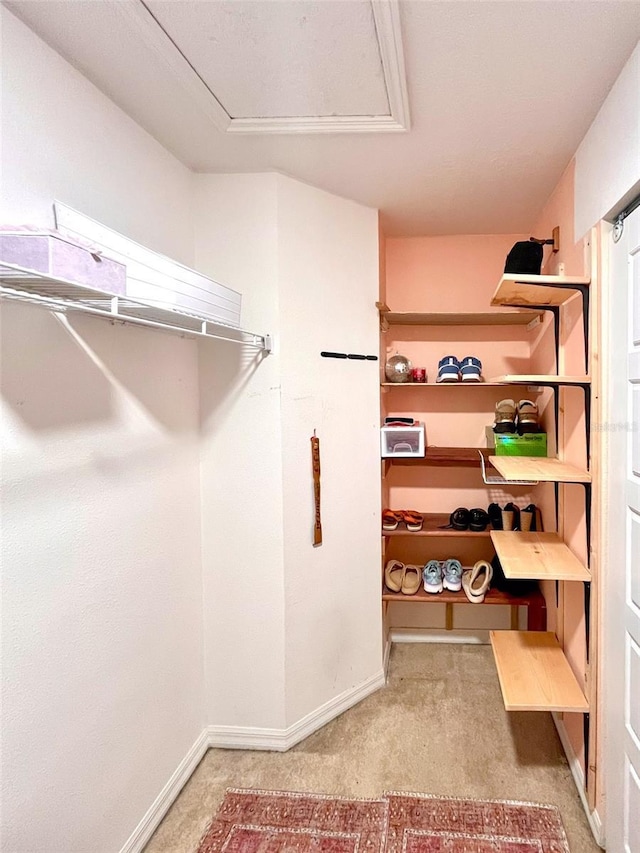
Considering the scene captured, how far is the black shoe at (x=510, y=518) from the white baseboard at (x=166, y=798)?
5.90 feet

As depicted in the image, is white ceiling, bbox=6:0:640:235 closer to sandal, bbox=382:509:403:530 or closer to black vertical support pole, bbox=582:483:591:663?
black vertical support pole, bbox=582:483:591:663

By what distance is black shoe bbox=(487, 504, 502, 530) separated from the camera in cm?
256

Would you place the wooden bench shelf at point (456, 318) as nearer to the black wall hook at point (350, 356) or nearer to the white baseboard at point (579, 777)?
the black wall hook at point (350, 356)

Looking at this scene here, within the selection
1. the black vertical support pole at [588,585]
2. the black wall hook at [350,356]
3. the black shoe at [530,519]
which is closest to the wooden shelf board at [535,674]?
the black vertical support pole at [588,585]

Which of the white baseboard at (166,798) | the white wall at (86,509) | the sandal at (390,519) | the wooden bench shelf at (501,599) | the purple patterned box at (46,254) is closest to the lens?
the purple patterned box at (46,254)

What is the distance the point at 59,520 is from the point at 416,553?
2.16 metres

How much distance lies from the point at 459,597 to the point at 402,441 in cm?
88

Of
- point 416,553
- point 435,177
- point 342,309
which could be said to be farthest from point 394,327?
point 416,553

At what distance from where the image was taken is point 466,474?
2.78m

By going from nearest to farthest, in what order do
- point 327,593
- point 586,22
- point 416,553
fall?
1. point 586,22
2. point 327,593
3. point 416,553

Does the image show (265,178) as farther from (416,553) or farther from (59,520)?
(416,553)

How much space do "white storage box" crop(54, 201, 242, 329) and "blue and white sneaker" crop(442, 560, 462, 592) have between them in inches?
72.2

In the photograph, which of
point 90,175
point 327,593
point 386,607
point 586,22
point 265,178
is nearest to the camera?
point 586,22

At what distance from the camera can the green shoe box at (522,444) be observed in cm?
221
